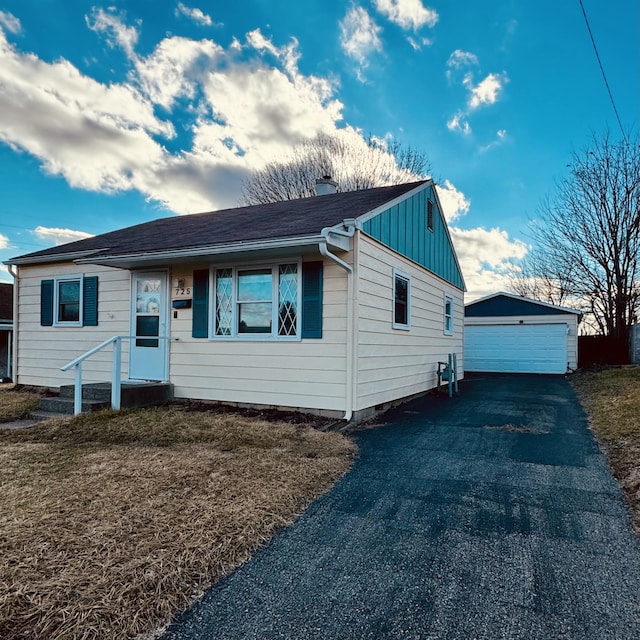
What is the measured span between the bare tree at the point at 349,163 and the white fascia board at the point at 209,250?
694 inches

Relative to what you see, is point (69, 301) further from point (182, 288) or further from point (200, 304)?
point (200, 304)

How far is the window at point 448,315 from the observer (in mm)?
11227

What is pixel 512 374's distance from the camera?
16266mm

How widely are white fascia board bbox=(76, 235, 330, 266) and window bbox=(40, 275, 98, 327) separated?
52.5 inches

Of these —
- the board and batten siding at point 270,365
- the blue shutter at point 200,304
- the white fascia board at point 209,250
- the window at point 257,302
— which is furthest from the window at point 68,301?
the window at point 257,302

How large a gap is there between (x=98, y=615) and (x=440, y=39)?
39.0 feet

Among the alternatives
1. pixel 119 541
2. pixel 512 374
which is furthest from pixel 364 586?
pixel 512 374

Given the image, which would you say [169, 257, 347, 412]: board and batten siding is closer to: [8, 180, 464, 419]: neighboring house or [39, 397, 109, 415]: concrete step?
[8, 180, 464, 419]: neighboring house

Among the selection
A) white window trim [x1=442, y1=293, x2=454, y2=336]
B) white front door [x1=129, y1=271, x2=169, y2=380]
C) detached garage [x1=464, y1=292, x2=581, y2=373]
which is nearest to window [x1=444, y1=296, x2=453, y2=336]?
white window trim [x1=442, y1=293, x2=454, y2=336]

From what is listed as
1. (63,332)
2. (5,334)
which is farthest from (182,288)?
(5,334)

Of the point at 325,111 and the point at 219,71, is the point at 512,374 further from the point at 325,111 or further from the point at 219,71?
the point at 219,71

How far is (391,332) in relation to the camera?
7.60 metres

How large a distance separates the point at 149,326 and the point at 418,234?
5.72 metres

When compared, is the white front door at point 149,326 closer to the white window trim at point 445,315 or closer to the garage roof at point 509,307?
the white window trim at point 445,315
